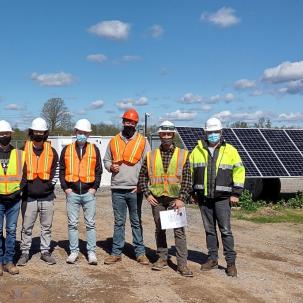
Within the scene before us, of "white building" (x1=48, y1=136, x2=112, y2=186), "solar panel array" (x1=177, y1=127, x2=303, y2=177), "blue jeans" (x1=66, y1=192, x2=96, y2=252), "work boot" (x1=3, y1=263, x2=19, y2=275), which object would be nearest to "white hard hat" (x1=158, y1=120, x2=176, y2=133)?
"blue jeans" (x1=66, y1=192, x2=96, y2=252)

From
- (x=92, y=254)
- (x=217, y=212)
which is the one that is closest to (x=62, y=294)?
(x=92, y=254)

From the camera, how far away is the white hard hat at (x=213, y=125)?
23.1ft

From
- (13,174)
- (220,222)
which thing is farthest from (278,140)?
(13,174)

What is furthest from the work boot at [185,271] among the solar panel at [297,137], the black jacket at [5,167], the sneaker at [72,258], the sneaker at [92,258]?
the solar panel at [297,137]

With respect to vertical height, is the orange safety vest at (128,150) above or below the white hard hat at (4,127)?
below

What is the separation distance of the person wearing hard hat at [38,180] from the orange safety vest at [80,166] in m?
0.21

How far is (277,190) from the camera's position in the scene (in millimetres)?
16438

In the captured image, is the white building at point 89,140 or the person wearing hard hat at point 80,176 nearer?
the person wearing hard hat at point 80,176

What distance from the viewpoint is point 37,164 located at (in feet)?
23.4

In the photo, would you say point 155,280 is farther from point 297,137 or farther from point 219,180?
point 297,137

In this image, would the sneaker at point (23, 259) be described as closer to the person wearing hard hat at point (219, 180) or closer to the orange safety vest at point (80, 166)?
the orange safety vest at point (80, 166)

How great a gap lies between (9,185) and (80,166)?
1.06 meters

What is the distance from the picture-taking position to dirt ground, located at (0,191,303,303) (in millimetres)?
6055

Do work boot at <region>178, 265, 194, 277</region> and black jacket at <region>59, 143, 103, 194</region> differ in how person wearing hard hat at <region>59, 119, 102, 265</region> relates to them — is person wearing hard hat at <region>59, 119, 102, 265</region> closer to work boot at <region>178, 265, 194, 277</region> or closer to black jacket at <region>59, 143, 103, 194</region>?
black jacket at <region>59, 143, 103, 194</region>
